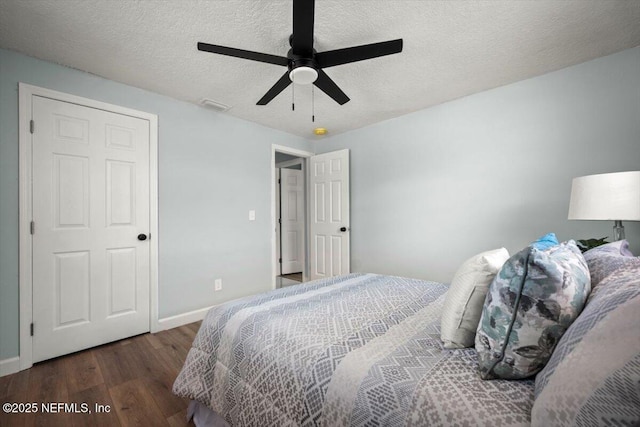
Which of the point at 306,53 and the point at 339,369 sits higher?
the point at 306,53

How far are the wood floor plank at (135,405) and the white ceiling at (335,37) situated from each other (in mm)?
2409

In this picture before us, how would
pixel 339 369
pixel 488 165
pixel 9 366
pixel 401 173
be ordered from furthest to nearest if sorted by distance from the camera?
1. pixel 401 173
2. pixel 488 165
3. pixel 9 366
4. pixel 339 369

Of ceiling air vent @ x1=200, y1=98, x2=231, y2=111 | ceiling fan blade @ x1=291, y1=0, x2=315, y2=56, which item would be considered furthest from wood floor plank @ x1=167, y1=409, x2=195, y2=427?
ceiling air vent @ x1=200, y1=98, x2=231, y2=111

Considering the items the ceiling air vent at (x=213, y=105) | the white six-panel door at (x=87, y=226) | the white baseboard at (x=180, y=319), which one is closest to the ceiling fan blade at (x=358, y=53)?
the ceiling air vent at (x=213, y=105)

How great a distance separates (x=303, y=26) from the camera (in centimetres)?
144

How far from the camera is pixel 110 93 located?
2.45 metres

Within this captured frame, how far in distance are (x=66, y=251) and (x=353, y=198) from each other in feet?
10.3

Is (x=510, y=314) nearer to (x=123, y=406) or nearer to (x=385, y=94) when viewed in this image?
(x=123, y=406)

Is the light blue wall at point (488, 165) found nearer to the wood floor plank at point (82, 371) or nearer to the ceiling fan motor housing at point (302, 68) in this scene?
the ceiling fan motor housing at point (302, 68)

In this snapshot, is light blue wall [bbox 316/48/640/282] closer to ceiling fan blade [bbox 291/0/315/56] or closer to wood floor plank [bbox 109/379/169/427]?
ceiling fan blade [bbox 291/0/315/56]

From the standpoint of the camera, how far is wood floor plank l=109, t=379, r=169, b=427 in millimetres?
1496

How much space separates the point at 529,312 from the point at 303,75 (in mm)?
1700

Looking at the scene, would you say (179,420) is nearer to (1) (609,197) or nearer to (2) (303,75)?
(2) (303,75)

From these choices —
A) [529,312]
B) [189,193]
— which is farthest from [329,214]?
[529,312]
